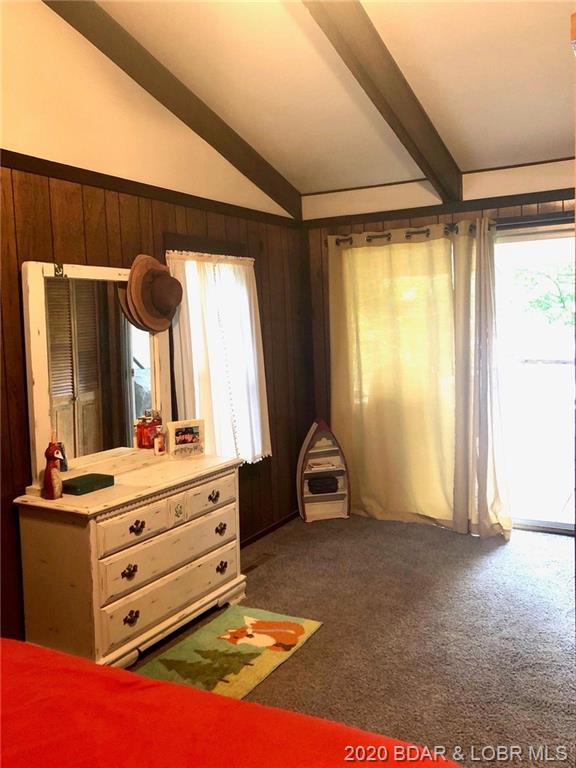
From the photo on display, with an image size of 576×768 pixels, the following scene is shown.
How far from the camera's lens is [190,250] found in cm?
351

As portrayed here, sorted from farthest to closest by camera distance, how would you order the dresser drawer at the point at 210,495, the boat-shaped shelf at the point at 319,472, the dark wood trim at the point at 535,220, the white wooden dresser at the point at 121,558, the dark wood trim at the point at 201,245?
the boat-shaped shelf at the point at 319,472 → the dark wood trim at the point at 535,220 → the dark wood trim at the point at 201,245 → the dresser drawer at the point at 210,495 → the white wooden dresser at the point at 121,558

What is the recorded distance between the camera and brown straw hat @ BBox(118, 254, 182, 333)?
303 cm

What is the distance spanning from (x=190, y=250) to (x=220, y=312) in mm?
387

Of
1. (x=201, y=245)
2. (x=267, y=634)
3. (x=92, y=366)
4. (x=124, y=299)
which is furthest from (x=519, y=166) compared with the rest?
(x=267, y=634)

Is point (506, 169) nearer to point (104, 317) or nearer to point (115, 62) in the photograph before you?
point (115, 62)

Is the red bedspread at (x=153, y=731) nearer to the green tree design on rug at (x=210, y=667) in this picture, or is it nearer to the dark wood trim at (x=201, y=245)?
the green tree design on rug at (x=210, y=667)

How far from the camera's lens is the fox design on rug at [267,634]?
2.76 metres

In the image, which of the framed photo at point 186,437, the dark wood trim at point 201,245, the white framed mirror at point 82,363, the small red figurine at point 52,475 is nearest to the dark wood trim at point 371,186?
the dark wood trim at point 201,245

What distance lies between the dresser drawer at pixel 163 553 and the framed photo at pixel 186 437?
0.34m

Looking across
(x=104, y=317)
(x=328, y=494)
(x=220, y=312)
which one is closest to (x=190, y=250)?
(x=220, y=312)

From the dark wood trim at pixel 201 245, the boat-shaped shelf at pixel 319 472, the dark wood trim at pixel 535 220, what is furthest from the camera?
the boat-shaped shelf at pixel 319 472

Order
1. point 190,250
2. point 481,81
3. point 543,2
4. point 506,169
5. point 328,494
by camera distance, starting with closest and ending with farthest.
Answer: point 543,2
point 481,81
point 190,250
point 506,169
point 328,494

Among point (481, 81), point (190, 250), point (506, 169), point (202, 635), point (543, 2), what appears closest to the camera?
point (543, 2)

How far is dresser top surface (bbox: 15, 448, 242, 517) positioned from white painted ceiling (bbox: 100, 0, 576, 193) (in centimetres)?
190
